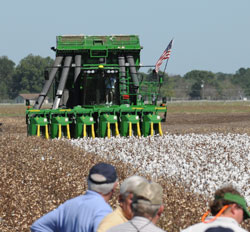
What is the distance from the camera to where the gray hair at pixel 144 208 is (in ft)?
13.0

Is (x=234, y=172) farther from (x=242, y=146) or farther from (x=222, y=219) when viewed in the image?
(x=222, y=219)

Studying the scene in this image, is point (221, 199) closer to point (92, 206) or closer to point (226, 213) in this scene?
point (226, 213)

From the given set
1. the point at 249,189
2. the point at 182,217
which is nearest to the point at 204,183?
the point at 249,189

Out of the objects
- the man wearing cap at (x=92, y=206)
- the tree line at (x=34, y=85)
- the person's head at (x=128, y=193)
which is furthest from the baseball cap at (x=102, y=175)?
the tree line at (x=34, y=85)

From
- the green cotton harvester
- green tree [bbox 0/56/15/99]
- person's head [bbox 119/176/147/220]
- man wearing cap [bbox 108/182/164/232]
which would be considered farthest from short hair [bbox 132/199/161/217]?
green tree [bbox 0/56/15/99]

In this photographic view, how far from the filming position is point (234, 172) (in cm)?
1284

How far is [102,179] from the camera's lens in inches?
183

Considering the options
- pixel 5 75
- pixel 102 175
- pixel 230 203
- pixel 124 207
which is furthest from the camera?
pixel 5 75

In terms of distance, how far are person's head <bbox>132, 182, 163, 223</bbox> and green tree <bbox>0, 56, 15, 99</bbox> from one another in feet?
544

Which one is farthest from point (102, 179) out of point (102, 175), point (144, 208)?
point (144, 208)

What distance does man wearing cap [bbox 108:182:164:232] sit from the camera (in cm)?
396

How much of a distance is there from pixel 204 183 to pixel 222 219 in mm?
7216

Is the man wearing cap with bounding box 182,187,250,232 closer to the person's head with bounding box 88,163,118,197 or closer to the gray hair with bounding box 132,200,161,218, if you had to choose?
the gray hair with bounding box 132,200,161,218

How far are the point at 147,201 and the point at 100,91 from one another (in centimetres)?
2161
